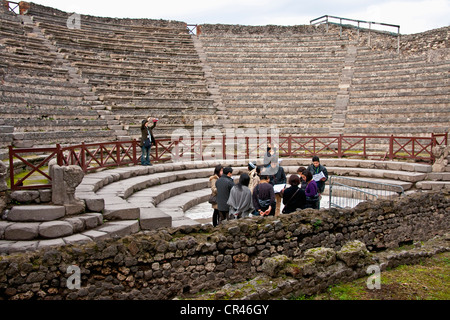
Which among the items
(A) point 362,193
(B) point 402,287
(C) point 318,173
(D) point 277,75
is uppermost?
(D) point 277,75

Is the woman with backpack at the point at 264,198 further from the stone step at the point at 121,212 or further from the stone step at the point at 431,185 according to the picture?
the stone step at the point at 431,185

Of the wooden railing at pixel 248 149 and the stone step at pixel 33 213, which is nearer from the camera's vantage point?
the stone step at pixel 33 213

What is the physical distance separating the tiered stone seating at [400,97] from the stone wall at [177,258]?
10954mm

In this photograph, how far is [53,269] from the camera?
4.32 meters

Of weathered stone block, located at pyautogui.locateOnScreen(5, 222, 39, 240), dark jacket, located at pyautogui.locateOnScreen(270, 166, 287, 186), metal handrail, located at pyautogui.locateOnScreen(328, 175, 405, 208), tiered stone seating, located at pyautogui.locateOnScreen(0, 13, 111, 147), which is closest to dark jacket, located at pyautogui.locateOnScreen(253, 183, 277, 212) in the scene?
dark jacket, located at pyautogui.locateOnScreen(270, 166, 287, 186)

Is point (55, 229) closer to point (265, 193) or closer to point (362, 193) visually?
point (265, 193)

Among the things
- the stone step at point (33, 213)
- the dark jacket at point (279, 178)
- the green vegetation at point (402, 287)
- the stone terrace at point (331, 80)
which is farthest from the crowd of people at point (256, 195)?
the stone terrace at point (331, 80)

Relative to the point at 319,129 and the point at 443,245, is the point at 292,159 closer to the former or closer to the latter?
the point at 319,129

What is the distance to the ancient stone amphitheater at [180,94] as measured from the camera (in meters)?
8.27

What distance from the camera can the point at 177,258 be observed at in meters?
5.06

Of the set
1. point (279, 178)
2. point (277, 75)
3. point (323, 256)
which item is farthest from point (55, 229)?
point (277, 75)

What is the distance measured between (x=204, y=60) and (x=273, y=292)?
20.2m

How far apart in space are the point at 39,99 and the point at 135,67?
6989 mm

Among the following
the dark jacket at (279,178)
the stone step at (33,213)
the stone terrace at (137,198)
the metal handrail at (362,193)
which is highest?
the dark jacket at (279,178)
